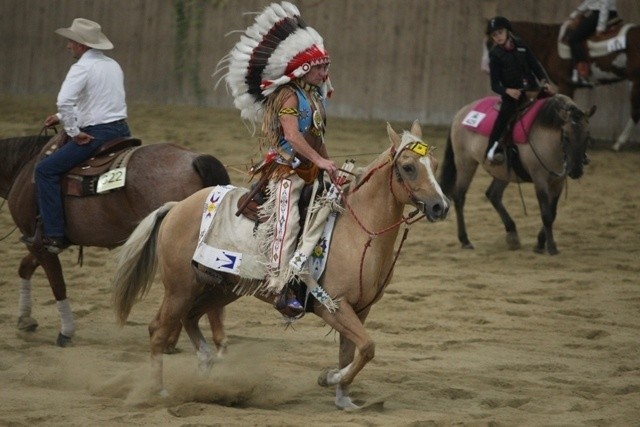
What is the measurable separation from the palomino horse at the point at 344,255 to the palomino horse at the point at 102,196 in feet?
2.88

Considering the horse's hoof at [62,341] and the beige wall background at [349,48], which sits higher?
the beige wall background at [349,48]

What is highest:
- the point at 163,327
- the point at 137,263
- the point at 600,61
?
the point at 600,61

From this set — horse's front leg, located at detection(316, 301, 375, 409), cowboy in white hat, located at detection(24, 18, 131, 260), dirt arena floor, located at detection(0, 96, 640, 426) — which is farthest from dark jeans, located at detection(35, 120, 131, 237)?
horse's front leg, located at detection(316, 301, 375, 409)

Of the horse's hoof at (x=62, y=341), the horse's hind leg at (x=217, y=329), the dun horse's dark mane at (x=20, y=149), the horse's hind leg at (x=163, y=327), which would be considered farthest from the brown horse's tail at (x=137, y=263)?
the dun horse's dark mane at (x=20, y=149)

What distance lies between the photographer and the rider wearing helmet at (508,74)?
12.5 metres

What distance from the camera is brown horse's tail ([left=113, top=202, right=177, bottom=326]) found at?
25.0 feet

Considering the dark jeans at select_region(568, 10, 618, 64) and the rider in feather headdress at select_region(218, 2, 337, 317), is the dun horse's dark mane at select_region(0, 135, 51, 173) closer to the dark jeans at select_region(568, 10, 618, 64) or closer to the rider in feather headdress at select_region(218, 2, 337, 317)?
the rider in feather headdress at select_region(218, 2, 337, 317)

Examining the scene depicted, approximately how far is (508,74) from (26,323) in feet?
19.8

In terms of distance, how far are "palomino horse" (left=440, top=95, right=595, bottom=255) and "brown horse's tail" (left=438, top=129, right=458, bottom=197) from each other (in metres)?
0.27

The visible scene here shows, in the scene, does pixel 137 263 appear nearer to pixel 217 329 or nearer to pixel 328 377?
pixel 217 329

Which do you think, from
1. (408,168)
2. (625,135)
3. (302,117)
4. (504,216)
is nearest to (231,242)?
(302,117)

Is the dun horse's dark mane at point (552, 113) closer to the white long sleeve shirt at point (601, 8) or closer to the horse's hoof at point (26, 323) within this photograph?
the white long sleeve shirt at point (601, 8)

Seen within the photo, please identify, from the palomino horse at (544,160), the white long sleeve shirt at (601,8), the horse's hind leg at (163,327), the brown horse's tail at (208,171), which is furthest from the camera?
the white long sleeve shirt at (601,8)

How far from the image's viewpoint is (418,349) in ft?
29.0
